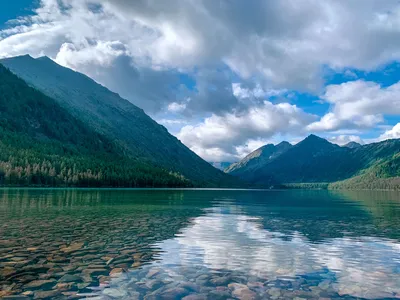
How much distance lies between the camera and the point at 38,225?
120 feet

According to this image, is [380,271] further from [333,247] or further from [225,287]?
[225,287]

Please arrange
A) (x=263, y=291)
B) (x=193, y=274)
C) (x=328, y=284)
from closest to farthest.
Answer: (x=263, y=291) → (x=328, y=284) → (x=193, y=274)

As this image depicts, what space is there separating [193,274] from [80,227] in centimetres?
2120

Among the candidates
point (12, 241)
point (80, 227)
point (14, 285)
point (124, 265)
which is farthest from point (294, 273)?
point (80, 227)

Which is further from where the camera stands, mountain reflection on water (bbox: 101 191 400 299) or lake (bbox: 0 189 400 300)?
mountain reflection on water (bbox: 101 191 400 299)

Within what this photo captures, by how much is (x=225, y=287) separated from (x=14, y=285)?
967 centimetres

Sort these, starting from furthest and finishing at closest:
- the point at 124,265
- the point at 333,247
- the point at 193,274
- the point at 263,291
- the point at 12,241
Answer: the point at 333,247
the point at 12,241
the point at 124,265
the point at 193,274
the point at 263,291

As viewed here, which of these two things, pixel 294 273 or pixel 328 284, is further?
pixel 294 273

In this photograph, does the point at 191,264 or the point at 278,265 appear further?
the point at 278,265

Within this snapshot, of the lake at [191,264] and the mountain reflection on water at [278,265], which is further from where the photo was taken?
the mountain reflection on water at [278,265]

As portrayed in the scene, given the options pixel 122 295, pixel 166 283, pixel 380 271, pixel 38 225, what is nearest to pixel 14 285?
pixel 122 295

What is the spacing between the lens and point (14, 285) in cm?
1562

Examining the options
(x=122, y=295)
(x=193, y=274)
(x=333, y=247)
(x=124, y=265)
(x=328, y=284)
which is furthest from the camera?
(x=333, y=247)

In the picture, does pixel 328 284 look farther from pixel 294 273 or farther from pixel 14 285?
pixel 14 285
